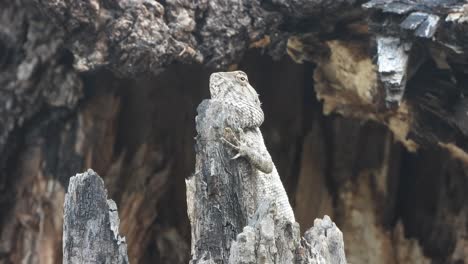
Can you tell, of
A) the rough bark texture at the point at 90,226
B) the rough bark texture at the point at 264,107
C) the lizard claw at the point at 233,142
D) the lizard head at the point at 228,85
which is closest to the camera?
the rough bark texture at the point at 90,226

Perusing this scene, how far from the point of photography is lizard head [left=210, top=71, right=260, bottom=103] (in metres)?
3.19

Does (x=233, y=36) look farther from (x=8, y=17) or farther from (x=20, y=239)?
(x=20, y=239)

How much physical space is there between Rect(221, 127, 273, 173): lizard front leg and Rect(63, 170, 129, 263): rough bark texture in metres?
0.54

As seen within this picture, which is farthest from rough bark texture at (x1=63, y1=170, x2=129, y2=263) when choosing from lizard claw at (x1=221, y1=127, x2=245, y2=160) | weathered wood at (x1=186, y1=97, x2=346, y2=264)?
lizard claw at (x1=221, y1=127, x2=245, y2=160)

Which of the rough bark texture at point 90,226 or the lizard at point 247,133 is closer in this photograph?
the rough bark texture at point 90,226

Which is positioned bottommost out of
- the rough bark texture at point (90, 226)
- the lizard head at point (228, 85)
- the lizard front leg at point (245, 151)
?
the rough bark texture at point (90, 226)

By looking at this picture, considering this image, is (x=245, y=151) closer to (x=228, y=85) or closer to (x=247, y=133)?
(x=247, y=133)

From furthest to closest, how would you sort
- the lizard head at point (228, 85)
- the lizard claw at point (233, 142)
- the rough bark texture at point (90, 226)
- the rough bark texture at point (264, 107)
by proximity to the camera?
the rough bark texture at point (264, 107) < the lizard head at point (228, 85) < the lizard claw at point (233, 142) < the rough bark texture at point (90, 226)

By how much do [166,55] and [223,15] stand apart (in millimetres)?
428

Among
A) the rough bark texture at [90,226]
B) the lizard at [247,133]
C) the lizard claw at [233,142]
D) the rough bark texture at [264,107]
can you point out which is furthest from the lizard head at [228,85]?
the rough bark texture at [264,107]

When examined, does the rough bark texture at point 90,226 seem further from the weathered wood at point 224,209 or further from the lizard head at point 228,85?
the lizard head at point 228,85

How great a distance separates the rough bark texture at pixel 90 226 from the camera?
112 inches

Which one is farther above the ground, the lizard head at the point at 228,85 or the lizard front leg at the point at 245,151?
the lizard head at the point at 228,85

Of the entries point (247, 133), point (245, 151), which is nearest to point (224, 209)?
point (245, 151)
